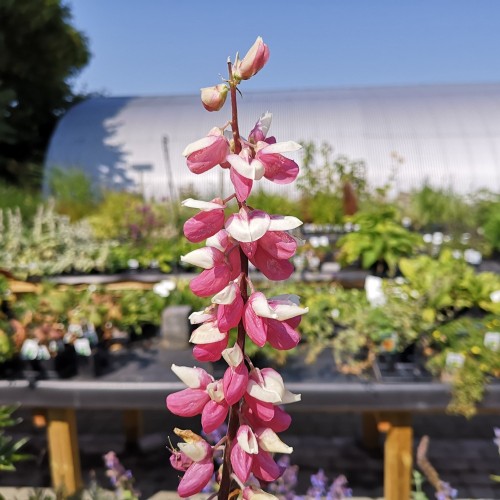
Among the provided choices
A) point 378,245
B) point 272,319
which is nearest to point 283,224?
point 272,319

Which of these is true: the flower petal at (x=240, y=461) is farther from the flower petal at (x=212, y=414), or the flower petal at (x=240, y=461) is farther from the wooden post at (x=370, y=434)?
the wooden post at (x=370, y=434)

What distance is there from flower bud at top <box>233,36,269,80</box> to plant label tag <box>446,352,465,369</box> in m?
2.50

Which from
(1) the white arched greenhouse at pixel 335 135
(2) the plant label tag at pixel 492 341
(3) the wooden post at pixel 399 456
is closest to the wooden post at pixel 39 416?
(3) the wooden post at pixel 399 456

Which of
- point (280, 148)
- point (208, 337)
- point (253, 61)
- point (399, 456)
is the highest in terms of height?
point (253, 61)

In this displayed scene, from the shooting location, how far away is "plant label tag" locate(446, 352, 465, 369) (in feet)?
9.07

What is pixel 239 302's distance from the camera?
0.73m

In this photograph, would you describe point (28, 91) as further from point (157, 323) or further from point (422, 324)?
point (422, 324)

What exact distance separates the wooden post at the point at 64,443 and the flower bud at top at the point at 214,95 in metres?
2.84

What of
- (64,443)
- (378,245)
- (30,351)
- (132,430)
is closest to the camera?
(30,351)

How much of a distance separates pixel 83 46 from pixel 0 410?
56.9 feet

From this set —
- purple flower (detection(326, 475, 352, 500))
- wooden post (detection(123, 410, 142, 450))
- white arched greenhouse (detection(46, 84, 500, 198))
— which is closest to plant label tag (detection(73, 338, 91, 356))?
wooden post (detection(123, 410, 142, 450))

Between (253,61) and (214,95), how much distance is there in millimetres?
72

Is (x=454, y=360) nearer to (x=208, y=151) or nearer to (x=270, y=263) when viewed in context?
(x=270, y=263)

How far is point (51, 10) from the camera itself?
47.2ft
